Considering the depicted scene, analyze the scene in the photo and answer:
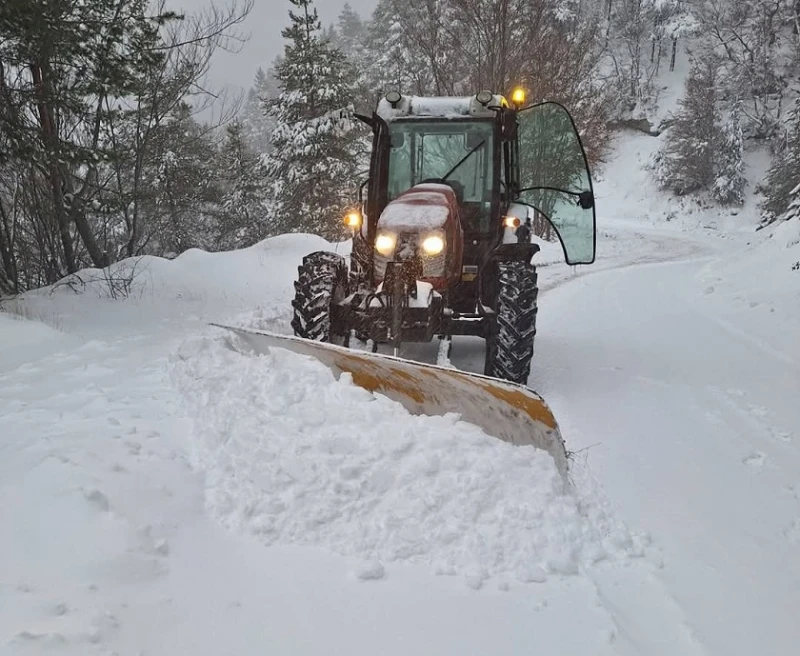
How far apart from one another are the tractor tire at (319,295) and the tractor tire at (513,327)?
4.21 feet

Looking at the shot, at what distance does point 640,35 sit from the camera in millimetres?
42688

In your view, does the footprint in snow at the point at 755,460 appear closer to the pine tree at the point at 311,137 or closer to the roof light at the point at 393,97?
the roof light at the point at 393,97

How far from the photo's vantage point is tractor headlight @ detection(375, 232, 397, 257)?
462cm

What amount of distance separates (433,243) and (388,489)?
2.27 metres

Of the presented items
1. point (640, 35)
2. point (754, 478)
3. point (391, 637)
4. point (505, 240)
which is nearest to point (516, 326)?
point (505, 240)

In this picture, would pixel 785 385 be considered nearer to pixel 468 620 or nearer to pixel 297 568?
pixel 468 620

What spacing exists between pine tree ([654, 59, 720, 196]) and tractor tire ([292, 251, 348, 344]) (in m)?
30.9

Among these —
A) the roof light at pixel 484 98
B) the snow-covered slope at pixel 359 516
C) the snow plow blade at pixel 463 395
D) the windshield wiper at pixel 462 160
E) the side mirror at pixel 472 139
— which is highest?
the roof light at pixel 484 98

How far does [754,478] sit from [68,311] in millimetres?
6841

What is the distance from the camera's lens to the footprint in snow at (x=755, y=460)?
3.58 metres

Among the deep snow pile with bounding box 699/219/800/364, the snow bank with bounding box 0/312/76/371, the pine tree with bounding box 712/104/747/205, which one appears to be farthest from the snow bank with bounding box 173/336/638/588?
the pine tree with bounding box 712/104/747/205

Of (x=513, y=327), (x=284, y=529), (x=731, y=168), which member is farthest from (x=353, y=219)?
(x=731, y=168)

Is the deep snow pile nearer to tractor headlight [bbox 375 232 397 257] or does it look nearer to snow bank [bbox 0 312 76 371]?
tractor headlight [bbox 375 232 397 257]

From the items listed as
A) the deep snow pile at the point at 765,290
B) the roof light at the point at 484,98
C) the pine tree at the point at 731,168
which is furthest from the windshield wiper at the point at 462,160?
the pine tree at the point at 731,168
